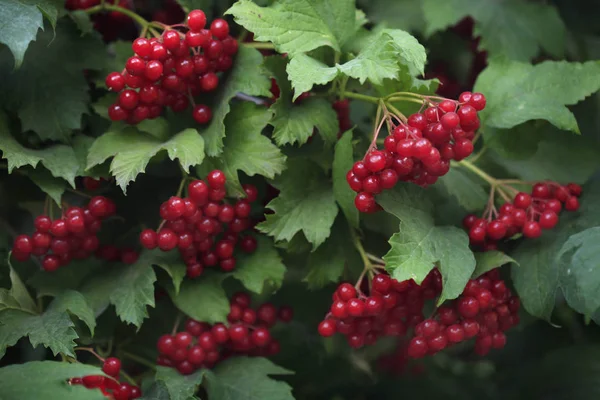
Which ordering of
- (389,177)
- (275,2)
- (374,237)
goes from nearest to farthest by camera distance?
1. (389,177)
2. (275,2)
3. (374,237)

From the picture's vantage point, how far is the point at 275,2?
1034 mm

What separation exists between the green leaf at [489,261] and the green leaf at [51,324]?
573 mm

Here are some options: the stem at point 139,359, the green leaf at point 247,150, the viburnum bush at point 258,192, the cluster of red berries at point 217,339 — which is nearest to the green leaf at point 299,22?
the viburnum bush at point 258,192

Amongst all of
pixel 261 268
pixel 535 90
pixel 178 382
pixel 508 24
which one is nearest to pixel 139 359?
pixel 178 382

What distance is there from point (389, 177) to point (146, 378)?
20.3 inches

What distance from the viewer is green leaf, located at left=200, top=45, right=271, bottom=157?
40.7 inches

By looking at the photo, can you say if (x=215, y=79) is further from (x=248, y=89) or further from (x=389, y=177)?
(x=389, y=177)

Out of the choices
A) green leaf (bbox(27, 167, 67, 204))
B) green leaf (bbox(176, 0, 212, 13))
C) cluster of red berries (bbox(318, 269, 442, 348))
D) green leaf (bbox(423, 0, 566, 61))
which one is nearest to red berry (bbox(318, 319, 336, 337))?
cluster of red berries (bbox(318, 269, 442, 348))

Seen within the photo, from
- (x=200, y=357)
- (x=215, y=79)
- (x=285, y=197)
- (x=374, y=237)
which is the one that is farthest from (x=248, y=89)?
(x=200, y=357)

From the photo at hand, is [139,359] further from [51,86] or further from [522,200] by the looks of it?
[522,200]

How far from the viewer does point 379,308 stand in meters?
0.99

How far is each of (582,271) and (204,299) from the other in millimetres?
→ 566

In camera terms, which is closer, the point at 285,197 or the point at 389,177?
the point at 389,177

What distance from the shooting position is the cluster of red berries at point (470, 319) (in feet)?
3.28
